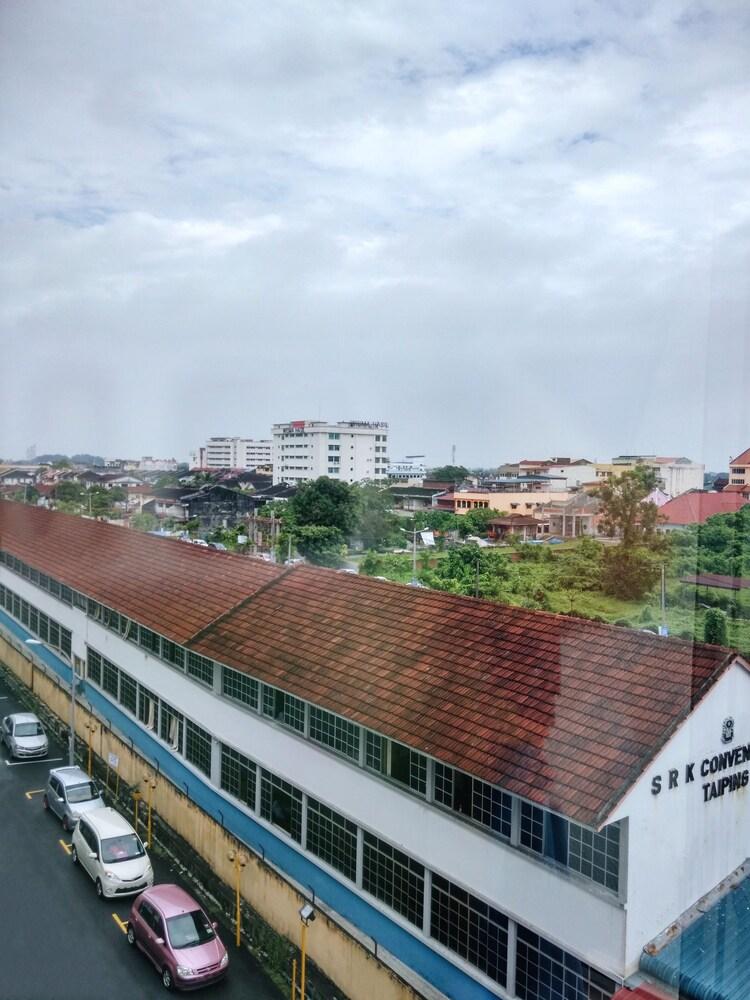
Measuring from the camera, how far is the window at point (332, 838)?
343 centimetres

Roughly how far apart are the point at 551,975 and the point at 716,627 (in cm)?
164

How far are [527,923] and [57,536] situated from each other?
21.9 ft

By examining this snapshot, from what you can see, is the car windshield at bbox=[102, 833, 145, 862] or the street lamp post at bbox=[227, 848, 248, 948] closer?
the street lamp post at bbox=[227, 848, 248, 948]

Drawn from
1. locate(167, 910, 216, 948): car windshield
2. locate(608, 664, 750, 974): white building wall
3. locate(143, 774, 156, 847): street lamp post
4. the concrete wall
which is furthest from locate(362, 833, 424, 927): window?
locate(143, 774, 156, 847): street lamp post

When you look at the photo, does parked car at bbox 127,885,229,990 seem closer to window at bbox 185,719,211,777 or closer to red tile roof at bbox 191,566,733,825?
window at bbox 185,719,211,777

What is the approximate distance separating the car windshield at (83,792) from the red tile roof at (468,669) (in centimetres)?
100

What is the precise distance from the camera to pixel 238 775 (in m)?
4.28

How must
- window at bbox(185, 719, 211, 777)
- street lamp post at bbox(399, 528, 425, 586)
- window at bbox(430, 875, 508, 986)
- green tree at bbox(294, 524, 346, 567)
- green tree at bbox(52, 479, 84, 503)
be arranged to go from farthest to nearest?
green tree at bbox(52, 479, 84, 503), green tree at bbox(294, 524, 346, 567), street lamp post at bbox(399, 528, 425, 586), window at bbox(185, 719, 211, 777), window at bbox(430, 875, 508, 986)

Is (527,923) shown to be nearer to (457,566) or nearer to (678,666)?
(678,666)

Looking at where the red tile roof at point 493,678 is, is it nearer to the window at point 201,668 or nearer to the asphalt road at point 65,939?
the window at point 201,668

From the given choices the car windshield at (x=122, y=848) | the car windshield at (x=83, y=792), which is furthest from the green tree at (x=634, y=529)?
the car windshield at (x=83, y=792)

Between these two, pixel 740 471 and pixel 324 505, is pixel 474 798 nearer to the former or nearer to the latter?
pixel 740 471

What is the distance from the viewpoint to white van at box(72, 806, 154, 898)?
4023 mm

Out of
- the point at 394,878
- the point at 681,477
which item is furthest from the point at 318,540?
the point at 681,477
